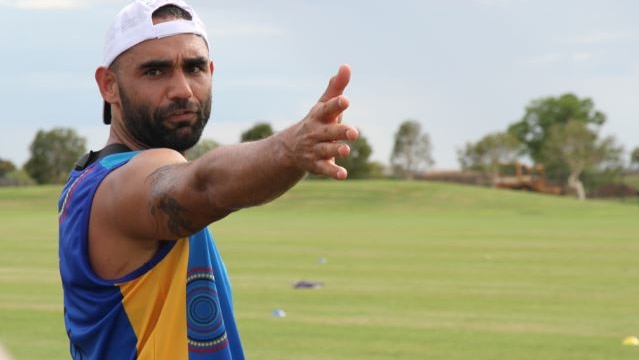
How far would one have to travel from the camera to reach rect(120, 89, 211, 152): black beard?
11.9ft

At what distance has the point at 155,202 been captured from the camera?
324cm

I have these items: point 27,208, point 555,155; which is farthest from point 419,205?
point 555,155

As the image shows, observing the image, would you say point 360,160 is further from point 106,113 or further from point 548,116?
point 106,113

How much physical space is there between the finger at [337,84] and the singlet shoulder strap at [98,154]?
1048 mm

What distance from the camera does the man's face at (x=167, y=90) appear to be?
360 cm

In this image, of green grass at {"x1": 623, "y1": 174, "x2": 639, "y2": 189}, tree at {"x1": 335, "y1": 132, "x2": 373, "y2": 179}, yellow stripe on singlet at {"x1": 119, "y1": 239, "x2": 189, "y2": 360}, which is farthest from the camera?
green grass at {"x1": 623, "y1": 174, "x2": 639, "y2": 189}

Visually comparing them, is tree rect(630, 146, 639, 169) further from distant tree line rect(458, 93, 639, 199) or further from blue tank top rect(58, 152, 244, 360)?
blue tank top rect(58, 152, 244, 360)

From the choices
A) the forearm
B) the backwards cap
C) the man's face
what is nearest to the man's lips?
the man's face

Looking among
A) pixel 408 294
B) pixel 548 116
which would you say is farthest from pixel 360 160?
pixel 408 294

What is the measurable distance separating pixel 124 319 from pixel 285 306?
11.3 meters

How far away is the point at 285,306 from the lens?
48.5ft

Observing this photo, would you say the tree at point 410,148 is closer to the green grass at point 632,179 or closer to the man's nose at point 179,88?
the green grass at point 632,179

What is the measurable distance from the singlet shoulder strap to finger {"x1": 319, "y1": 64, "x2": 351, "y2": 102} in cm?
105

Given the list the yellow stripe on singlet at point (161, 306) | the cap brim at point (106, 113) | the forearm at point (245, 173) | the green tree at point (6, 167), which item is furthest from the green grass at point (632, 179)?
the forearm at point (245, 173)
